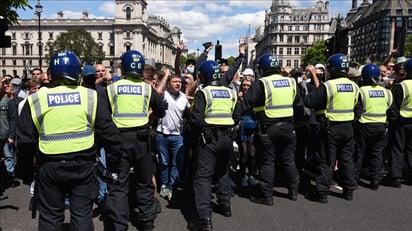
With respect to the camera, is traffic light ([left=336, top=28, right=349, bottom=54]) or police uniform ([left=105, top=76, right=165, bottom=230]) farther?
traffic light ([left=336, top=28, right=349, bottom=54])

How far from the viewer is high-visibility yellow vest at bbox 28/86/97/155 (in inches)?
130

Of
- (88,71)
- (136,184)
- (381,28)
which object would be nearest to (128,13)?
(381,28)

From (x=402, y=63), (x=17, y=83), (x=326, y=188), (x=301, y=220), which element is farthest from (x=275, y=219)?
(x=17, y=83)

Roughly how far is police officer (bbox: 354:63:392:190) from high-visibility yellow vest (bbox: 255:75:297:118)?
1.56m

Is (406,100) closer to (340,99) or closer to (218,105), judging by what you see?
(340,99)

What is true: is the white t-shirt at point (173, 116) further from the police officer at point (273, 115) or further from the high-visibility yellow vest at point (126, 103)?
the high-visibility yellow vest at point (126, 103)

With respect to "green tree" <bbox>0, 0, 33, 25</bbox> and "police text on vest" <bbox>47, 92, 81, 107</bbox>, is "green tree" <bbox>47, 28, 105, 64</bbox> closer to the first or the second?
"green tree" <bbox>0, 0, 33, 25</bbox>

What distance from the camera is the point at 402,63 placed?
7.05m

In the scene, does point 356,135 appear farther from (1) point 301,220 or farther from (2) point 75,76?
(2) point 75,76

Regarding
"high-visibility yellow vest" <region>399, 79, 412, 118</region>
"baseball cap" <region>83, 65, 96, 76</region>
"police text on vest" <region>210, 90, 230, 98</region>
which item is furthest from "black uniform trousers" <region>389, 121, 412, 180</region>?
"baseball cap" <region>83, 65, 96, 76</region>

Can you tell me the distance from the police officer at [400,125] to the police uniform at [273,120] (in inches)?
87.3

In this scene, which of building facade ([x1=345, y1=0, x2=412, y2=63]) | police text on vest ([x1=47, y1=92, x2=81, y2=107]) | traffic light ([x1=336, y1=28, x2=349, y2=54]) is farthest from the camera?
building facade ([x1=345, y1=0, x2=412, y2=63])

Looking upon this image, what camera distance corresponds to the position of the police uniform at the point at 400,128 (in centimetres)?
659

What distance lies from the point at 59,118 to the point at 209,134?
2.09 metres
